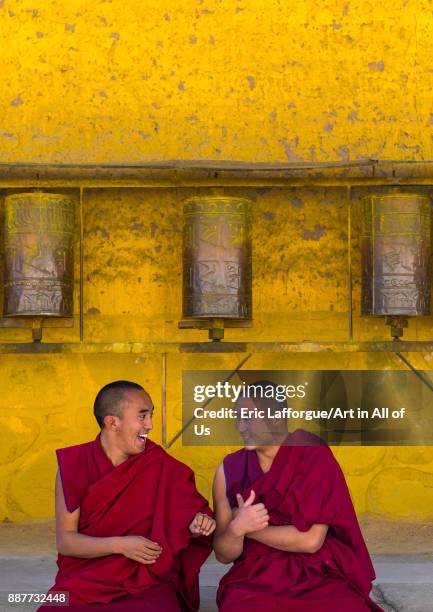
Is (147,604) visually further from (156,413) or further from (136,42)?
(136,42)

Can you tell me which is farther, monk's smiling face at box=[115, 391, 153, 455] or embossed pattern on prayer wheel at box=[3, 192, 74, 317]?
embossed pattern on prayer wheel at box=[3, 192, 74, 317]

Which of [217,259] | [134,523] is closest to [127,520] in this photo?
[134,523]

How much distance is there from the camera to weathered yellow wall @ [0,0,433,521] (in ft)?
15.6

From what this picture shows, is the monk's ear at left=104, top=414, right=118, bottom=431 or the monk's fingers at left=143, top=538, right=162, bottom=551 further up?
the monk's ear at left=104, top=414, right=118, bottom=431

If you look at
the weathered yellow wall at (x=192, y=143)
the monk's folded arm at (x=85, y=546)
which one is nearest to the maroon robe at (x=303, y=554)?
the monk's folded arm at (x=85, y=546)

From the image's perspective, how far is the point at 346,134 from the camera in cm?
476

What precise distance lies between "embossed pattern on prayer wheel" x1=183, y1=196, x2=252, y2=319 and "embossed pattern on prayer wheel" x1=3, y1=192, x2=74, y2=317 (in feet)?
1.71

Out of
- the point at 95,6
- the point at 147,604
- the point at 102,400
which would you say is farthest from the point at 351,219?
the point at 147,604

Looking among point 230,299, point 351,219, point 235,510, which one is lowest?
point 235,510

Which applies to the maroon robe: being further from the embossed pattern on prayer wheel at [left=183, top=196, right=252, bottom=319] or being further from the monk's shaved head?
the embossed pattern on prayer wheel at [left=183, top=196, right=252, bottom=319]

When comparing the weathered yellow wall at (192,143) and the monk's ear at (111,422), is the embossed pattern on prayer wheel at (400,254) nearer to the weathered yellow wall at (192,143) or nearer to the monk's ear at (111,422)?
the weathered yellow wall at (192,143)

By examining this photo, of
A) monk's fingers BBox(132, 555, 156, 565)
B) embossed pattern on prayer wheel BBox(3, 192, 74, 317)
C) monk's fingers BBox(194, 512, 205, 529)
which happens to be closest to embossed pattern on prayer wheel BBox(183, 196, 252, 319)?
embossed pattern on prayer wheel BBox(3, 192, 74, 317)

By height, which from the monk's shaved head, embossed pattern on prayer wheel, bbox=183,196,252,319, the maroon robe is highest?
embossed pattern on prayer wheel, bbox=183,196,252,319

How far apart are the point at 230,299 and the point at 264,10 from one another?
1.41 metres
